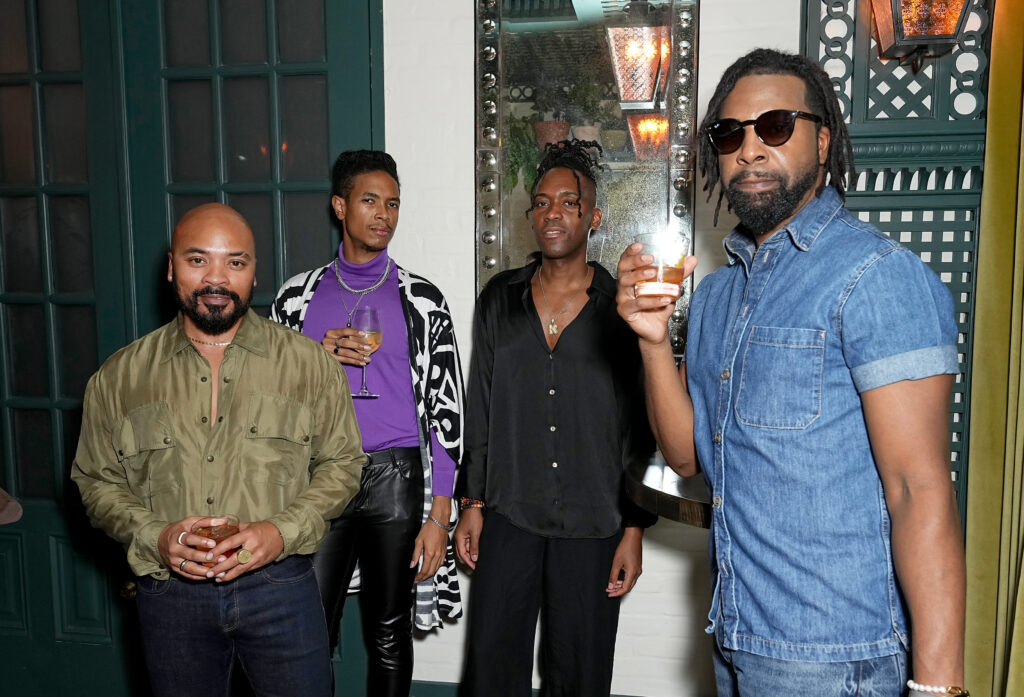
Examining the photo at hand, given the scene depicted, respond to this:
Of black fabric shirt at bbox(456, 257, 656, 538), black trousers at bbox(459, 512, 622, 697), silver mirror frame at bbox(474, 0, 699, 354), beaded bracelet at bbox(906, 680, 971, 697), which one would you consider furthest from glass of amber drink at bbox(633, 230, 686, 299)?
silver mirror frame at bbox(474, 0, 699, 354)

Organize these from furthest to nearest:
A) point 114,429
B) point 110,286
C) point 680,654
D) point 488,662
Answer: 1. point 110,286
2. point 680,654
3. point 488,662
4. point 114,429

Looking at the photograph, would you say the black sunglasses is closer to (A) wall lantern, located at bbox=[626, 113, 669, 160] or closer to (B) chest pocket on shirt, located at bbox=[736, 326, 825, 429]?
(B) chest pocket on shirt, located at bbox=[736, 326, 825, 429]

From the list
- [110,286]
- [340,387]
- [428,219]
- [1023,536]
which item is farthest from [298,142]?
[1023,536]

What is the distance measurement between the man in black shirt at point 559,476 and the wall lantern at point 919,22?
3.75ft

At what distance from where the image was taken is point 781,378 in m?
1.33

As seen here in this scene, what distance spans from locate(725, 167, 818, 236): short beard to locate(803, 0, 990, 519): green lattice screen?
149cm

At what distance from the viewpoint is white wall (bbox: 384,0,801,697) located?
305 centimetres

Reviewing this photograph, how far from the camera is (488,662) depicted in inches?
99.5

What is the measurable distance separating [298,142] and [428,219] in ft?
2.13

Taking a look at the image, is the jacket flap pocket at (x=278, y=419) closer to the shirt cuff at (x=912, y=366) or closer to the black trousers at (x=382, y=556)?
the black trousers at (x=382, y=556)

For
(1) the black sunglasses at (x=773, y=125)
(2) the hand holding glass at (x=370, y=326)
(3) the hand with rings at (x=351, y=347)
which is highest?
(1) the black sunglasses at (x=773, y=125)

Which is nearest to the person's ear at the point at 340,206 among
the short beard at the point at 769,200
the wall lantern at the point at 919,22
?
the short beard at the point at 769,200

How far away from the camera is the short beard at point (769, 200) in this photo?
1.38 meters

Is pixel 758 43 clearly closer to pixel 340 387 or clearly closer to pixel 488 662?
pixel 340 387
